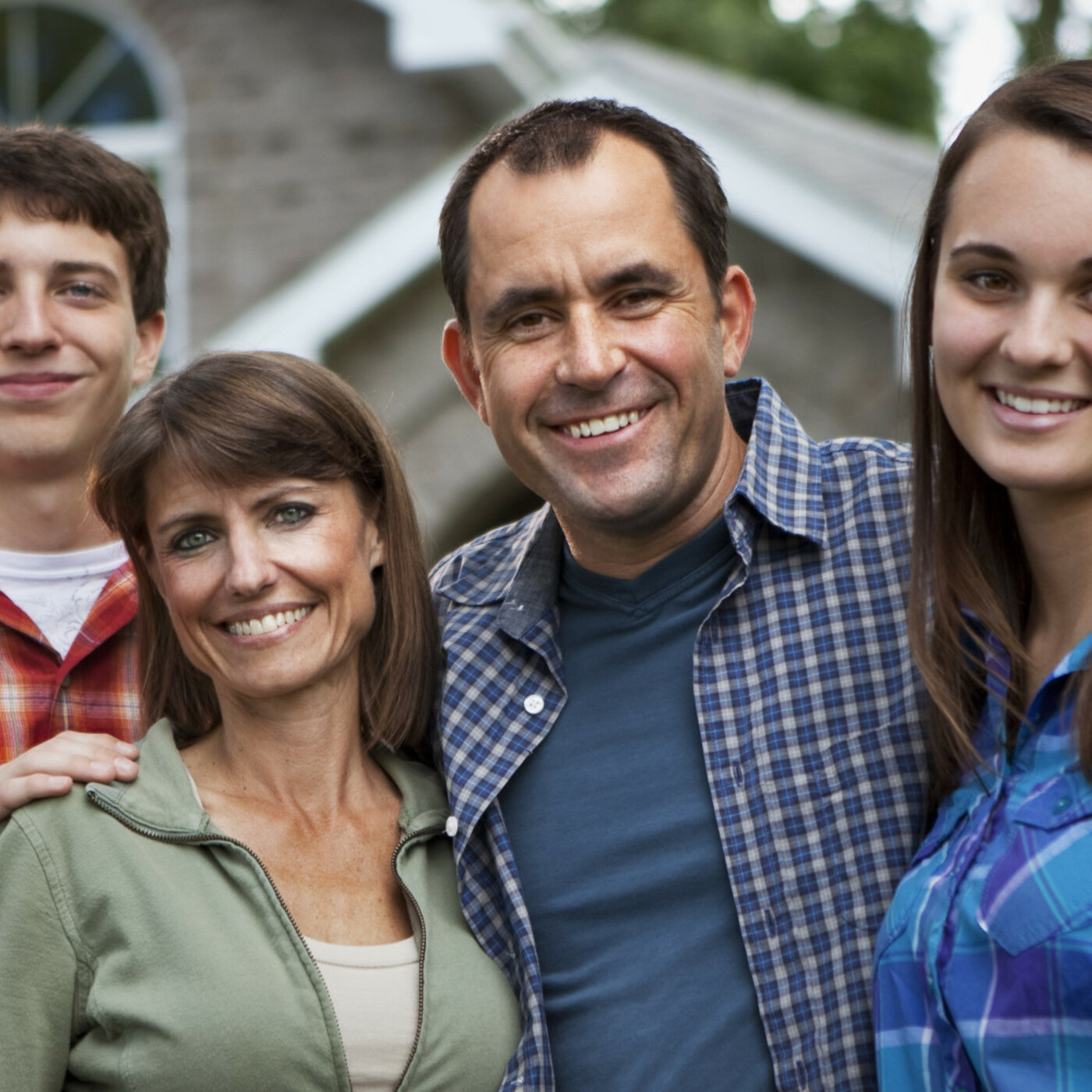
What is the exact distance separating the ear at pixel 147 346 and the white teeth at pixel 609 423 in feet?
4.15

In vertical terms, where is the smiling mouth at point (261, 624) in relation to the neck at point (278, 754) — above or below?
above

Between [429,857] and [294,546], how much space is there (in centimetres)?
67

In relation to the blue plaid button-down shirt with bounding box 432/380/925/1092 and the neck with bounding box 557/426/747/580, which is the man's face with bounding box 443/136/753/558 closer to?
the neck with bounding box 557/426/747/580

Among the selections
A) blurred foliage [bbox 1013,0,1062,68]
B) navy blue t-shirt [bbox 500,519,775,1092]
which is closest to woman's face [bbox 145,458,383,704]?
navy blue t-shirt [bbox 500,519,775,1092]

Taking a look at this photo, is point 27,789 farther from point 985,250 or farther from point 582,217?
point 985,250

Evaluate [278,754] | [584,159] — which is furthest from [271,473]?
[584,159]

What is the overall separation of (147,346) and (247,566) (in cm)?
114

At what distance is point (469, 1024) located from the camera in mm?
2779

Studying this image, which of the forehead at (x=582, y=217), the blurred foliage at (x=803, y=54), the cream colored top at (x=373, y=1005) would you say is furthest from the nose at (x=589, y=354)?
the blurred foliage at (x=803, y=54)

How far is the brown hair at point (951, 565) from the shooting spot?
2.49m

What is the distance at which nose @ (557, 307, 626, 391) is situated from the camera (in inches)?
116

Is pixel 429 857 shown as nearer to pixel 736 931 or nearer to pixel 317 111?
pixel 736 931

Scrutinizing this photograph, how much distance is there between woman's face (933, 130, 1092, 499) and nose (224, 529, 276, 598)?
127cm

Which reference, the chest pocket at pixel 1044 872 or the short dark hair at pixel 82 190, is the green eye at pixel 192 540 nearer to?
the short dark hair at pixel 82 190
